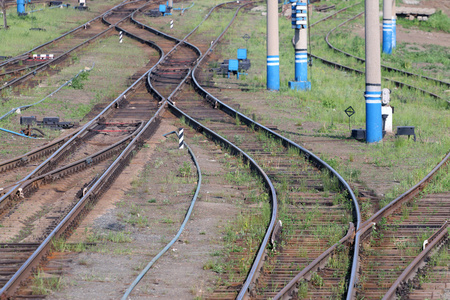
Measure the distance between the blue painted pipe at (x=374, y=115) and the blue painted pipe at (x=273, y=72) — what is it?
25.5 feet

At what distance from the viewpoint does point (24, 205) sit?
39.2ft

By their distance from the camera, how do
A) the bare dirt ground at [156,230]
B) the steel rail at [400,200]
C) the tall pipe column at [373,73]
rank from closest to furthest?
1. the bare dirt ground at [156,230]
2. the steel rail at [400,200]
3. the tall pipe column at [373,73]

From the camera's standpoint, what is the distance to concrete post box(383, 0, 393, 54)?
35.0 m

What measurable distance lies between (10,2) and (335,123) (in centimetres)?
3510

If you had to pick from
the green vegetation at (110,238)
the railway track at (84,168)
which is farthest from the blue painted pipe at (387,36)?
the green vegetation at (110,238)

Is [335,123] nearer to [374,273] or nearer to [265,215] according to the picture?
[265,215]

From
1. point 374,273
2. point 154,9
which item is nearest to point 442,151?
point 374,273

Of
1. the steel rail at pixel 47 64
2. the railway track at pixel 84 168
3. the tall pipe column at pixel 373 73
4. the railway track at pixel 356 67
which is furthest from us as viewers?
the railway track at pixel 356 67

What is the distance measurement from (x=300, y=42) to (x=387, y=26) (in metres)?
11.7

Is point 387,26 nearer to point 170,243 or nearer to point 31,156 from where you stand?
point 31,156

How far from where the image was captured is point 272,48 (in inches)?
996

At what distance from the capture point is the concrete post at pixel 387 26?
115 ft

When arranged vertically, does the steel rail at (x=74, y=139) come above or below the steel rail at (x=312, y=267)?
below

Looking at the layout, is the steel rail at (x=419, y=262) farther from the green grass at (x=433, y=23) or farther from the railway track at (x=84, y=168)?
the green grass at (x=433, y=23)
